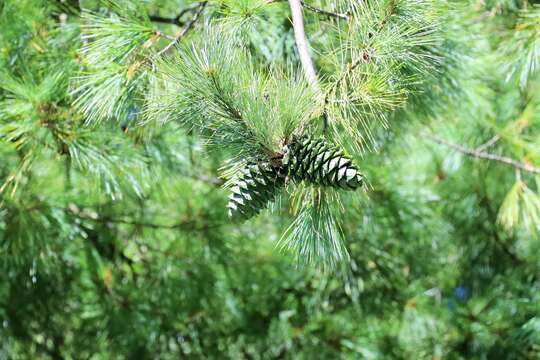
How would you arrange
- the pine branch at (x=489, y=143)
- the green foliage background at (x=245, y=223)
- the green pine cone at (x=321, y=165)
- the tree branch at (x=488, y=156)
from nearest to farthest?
1. the green pine cone at (x=321, y=165)
2. the green foliage background at (x=245, y=223)
3. the tree branch at (x=488, y=156)
4. the pine branch at (x=489, y=143)

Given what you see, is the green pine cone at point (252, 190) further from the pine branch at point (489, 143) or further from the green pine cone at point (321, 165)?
the pine branch at point (489, 143)

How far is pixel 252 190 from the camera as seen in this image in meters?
0.68

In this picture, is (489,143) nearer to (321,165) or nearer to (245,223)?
(245,223)

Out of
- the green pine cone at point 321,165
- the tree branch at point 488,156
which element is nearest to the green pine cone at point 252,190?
the green pine cone at point 321,165

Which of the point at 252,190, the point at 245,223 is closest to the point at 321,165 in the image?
the point at 252,190

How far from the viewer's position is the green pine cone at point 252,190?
0.68 metres

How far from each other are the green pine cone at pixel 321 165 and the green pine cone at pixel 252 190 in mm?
21

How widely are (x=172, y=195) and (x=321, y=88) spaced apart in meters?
0.78

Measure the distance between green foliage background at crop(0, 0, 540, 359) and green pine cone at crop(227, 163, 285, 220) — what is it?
7.6 inches

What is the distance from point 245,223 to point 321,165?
2.52 feet

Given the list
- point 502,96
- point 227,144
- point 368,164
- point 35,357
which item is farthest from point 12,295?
point 502,96

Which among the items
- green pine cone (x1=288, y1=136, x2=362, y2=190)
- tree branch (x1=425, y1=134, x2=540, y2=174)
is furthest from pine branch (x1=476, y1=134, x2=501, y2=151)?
green pine cone (x1=288, y1=136, x2=362, y2=190)

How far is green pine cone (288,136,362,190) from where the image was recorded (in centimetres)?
63

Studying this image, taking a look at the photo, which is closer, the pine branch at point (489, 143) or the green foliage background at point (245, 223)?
the green foliage background at point (245, 223)
